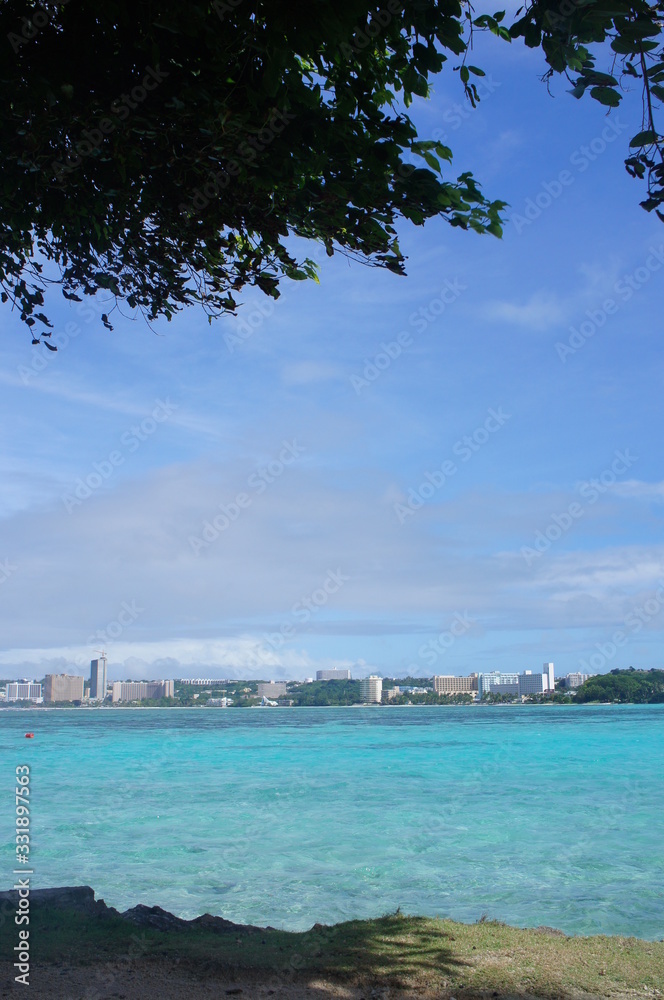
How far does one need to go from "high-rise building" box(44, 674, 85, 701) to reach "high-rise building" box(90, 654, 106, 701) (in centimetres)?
257

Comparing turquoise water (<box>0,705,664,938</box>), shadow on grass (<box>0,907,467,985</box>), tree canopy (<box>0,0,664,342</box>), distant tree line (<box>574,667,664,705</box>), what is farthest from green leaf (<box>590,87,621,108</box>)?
distant tree line (<box>574,667,664,705</box>)

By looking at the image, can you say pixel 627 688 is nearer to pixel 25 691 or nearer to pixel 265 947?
pixel 25 691

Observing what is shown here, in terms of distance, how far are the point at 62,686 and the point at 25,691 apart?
16851 mm

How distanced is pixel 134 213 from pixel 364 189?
6.46 feet

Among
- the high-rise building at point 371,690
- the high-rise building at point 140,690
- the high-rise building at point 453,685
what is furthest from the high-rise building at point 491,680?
the high-rise building at point 140,690

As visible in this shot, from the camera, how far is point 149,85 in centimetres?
429

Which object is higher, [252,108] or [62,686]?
[252,108]

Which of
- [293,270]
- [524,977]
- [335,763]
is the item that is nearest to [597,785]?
[335,763]

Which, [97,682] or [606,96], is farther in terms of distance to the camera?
[97,682]

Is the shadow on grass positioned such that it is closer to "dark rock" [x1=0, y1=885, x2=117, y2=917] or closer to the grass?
the grass

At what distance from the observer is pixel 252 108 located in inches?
168

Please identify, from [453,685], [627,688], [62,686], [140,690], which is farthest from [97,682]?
[627,688]

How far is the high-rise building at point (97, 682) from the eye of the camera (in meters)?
135

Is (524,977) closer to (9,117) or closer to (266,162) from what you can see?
(266,162)
